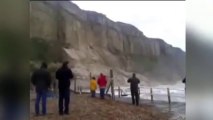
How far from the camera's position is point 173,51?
291 cm

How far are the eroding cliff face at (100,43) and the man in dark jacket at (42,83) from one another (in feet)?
0.88

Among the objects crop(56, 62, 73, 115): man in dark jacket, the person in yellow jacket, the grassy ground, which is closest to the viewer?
the grassy ground

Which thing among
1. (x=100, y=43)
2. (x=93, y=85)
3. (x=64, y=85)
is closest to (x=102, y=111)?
(x=93, y=85)

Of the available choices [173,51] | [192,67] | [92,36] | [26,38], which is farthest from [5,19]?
[173,51]

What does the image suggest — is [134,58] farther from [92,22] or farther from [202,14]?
[202,14]

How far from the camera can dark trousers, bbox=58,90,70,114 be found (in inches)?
113

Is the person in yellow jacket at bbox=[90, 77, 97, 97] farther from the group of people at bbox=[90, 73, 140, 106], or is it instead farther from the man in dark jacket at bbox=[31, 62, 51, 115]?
the man in dark jacket at bbox=[31, 62, 51, 115]

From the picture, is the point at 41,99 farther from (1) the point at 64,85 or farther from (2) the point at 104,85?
(2) the point at 104,85

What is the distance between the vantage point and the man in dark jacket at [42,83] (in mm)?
2816

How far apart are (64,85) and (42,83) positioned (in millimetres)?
199

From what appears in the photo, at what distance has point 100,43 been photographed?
315cm

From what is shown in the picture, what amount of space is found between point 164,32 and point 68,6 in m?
0.97

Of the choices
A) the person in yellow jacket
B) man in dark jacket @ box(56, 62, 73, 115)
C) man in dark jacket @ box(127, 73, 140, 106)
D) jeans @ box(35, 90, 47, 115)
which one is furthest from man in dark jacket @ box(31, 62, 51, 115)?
man in dark jacket @ box(127, 73, 140, 106)

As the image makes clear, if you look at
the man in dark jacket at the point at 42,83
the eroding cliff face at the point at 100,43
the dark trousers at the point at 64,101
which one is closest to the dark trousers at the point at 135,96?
the eroding cliff face at the point at 100,43
